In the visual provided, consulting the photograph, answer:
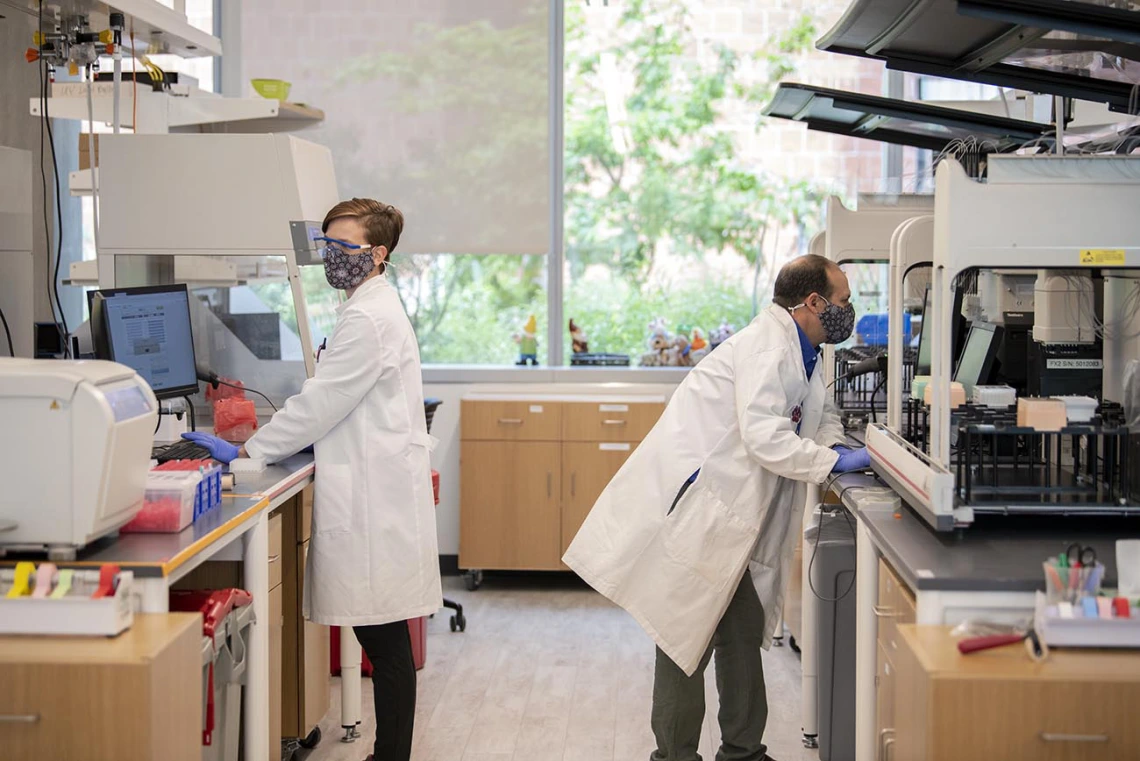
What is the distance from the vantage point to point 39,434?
7.14 ft

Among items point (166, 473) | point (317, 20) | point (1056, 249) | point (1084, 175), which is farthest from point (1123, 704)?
point (317, 20)

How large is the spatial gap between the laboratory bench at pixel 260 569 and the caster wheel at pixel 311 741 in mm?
48

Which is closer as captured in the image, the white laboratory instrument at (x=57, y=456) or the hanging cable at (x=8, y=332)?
the white laboratory instrument at (x=57, y=456)

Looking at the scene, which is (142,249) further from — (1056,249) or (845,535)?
(1056,249)

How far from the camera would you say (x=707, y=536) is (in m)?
2.99

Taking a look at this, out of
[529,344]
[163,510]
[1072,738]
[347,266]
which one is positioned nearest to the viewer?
[1072,738]

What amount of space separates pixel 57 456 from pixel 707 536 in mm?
1513

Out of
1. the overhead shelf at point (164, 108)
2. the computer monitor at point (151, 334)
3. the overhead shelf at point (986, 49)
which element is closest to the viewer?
the overhead shelf at point (986, 49)

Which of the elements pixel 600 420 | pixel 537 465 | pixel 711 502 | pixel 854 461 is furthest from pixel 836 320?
pixel 537 465

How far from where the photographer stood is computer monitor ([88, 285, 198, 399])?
10.6 ft

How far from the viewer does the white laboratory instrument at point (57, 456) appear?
217cm

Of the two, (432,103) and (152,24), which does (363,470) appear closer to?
(152,24)

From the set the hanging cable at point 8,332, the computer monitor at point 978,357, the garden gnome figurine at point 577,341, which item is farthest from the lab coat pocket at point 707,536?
the garden gnome figurine at point 577,341

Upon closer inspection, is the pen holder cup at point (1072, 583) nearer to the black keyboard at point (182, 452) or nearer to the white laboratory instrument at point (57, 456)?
the white laboratory instrument at point (57, 456)
